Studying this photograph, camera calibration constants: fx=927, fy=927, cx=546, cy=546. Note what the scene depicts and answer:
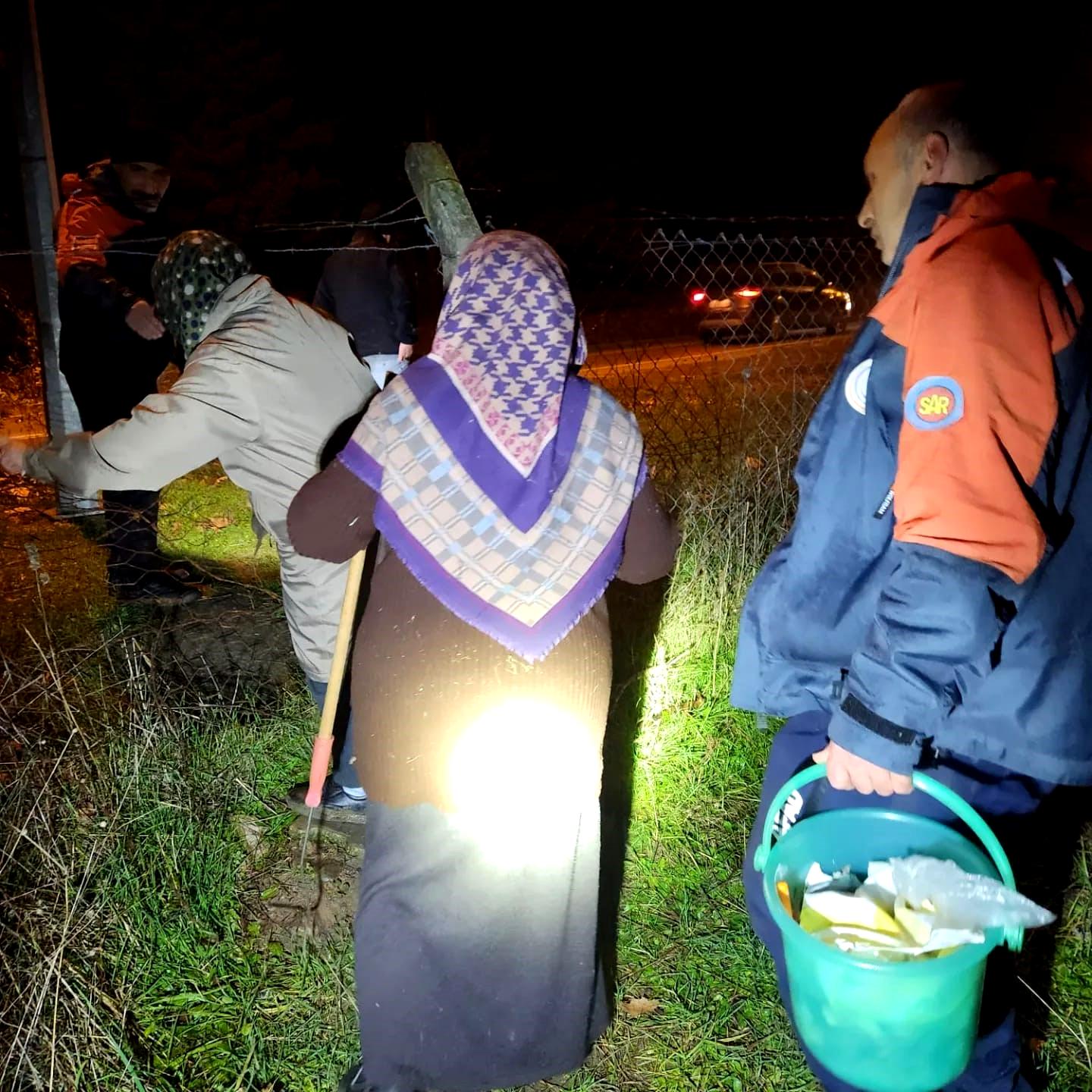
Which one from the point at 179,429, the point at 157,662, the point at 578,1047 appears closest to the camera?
the point at 578,1047

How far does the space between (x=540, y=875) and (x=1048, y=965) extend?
5.33 feet

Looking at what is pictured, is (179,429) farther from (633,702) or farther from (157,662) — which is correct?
(633,702)

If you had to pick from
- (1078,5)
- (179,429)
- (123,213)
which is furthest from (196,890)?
(1078,5)

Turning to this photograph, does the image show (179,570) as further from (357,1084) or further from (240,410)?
(357,1084)

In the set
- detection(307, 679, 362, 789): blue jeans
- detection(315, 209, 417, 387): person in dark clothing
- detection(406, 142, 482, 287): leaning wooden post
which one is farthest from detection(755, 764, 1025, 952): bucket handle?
detection(315, 209, 417, 387): person in dark clothing

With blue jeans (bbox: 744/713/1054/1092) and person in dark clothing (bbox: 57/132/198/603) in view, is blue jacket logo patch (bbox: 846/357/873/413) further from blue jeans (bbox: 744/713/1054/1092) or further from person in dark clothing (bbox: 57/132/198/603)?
person in dark clothing (bbox: 57/132/198/603)

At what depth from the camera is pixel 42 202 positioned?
4.72 m

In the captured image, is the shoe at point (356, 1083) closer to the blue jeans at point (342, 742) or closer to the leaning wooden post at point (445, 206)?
the blue jeans at point (342, 742)

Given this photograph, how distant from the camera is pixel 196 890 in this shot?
2.73 metres

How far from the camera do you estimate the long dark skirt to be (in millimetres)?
2010

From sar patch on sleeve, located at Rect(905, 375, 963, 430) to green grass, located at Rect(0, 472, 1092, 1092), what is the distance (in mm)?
1793

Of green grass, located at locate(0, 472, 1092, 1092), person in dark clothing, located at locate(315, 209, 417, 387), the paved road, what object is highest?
person in dark clothing, located at locate(315, 209, 417, 387)

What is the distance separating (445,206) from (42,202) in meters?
3.01

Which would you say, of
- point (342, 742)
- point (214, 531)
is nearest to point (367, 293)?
point (214, 531)
